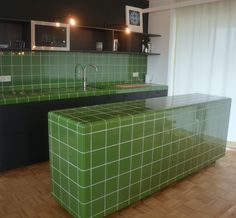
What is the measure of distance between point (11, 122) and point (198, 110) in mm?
2012

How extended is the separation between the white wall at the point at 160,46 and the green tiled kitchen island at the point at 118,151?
2.17 metres

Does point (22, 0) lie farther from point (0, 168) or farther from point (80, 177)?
point (80, 177)

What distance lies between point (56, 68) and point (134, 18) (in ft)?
5.69

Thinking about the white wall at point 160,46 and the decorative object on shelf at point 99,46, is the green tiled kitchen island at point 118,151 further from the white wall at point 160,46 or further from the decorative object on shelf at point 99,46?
the white wall at point 160,46

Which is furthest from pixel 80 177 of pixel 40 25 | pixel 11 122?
pixel 40 25

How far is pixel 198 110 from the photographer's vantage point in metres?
2.68

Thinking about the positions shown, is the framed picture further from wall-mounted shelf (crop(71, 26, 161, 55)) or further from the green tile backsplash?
the green tile backsplash

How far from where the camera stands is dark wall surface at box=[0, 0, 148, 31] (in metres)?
3.25

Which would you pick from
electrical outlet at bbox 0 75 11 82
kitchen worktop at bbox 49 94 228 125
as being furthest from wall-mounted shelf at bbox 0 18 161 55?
kitchen worktop at bbox 49 94 228 125

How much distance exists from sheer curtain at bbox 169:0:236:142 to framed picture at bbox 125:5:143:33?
0.60 meters

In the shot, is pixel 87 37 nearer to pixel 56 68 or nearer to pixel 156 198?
pixel 56 68

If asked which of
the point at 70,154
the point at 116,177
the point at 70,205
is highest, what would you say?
the point at 70,154

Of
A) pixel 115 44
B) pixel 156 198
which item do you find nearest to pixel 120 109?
pixel 156 198

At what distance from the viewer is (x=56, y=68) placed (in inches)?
147
